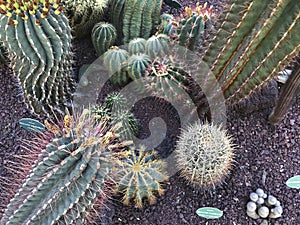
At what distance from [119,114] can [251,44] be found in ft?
2.81

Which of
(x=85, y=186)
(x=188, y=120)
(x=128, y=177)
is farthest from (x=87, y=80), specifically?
(x=85, y=186)

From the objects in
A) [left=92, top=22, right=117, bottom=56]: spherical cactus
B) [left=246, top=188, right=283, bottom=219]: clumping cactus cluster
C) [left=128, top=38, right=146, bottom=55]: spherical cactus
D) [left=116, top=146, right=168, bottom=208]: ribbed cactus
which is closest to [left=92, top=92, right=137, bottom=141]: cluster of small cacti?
[left=116, top=146, right=168, bottom=208]: ribbed cactus

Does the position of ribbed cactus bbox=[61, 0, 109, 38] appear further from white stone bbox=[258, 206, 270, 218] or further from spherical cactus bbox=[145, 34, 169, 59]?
white stone bbox=[258, 206, 270, 218]

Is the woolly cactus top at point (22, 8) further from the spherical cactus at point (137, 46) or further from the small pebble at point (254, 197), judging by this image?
the small pebble at point (254, 197)

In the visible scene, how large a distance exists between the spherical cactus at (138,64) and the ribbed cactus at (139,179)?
551 millimetres

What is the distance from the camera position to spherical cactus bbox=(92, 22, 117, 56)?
293 centimetres

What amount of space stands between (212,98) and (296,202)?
0.77 meters

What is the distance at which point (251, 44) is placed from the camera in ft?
7.07

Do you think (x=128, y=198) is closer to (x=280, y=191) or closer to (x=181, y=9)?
(x=280, y=191)

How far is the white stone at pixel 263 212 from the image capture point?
97.1 inches

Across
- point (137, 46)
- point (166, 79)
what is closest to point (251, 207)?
point (166, 79)

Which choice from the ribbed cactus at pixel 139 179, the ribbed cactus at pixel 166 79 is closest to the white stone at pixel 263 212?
the ribbed cactus at pixel 139 179

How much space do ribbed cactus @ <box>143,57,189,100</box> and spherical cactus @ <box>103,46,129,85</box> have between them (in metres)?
0.22

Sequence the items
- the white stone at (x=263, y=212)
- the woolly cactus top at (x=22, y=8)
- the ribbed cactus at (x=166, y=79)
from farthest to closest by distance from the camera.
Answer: the ribbed cactus at (x=166, y=79) → the white stone at (x=263, y=212) → the woolly cactus top at (x=22, y=8)
